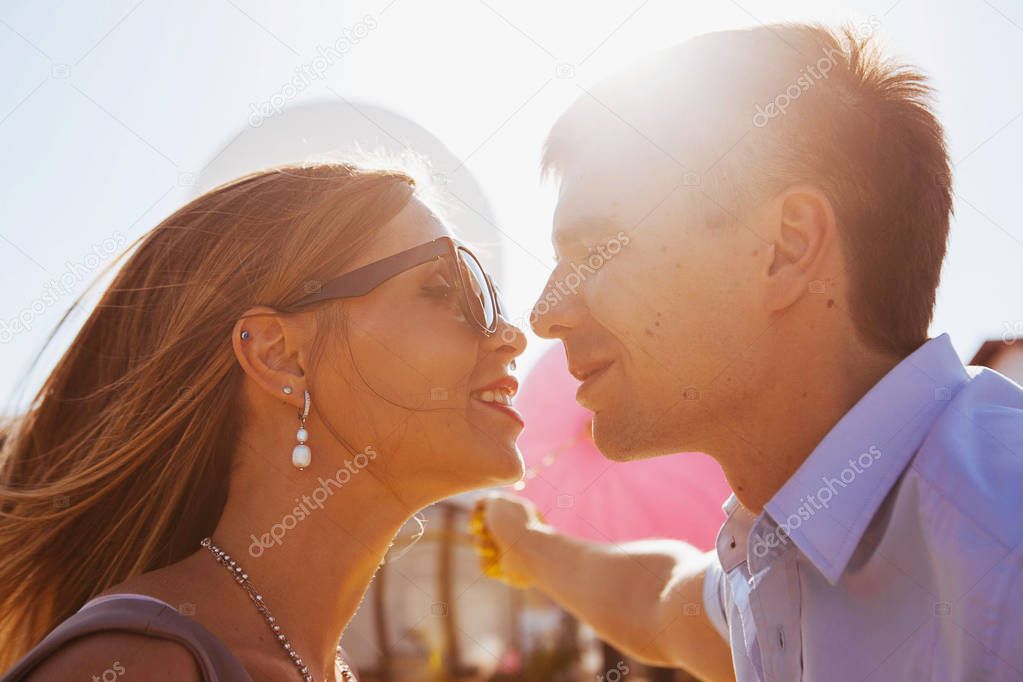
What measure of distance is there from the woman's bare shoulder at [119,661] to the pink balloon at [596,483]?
7.81ft

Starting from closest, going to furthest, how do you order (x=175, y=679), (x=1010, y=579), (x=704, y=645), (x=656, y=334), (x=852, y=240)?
(x=1010, y=579) → (x=175, y=679) → (x=852, y=240) → (x=656, y=334) → (x=704, y=645)

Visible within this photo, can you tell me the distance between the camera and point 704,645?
277 centimetres

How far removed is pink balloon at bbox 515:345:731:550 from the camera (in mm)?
3879

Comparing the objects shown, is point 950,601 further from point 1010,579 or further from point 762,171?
point 762,171

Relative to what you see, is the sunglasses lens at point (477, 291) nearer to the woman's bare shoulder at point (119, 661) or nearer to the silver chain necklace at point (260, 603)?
the silver chain necklace at point (260, 603)

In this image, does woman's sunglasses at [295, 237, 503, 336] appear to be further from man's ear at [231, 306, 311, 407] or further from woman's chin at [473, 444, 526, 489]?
woman's chin at [473, 444, 526, 489]

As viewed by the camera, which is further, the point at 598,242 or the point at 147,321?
the point at 598,242

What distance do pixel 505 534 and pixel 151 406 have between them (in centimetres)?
182

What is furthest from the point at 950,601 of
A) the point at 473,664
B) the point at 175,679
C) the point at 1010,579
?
the point at 473,664

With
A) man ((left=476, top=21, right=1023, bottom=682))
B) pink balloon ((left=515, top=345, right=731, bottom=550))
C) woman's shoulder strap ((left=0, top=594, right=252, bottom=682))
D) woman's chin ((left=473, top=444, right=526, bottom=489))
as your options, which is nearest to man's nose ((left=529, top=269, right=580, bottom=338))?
man ((left=476, top=21, right=1023, bottom=682))

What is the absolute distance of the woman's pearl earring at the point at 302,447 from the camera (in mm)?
2186

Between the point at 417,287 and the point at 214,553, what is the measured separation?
926 mm

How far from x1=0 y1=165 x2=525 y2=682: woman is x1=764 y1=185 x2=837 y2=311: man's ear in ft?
2.90

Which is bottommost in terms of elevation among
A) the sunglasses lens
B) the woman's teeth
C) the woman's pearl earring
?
the woman's pearl earring
